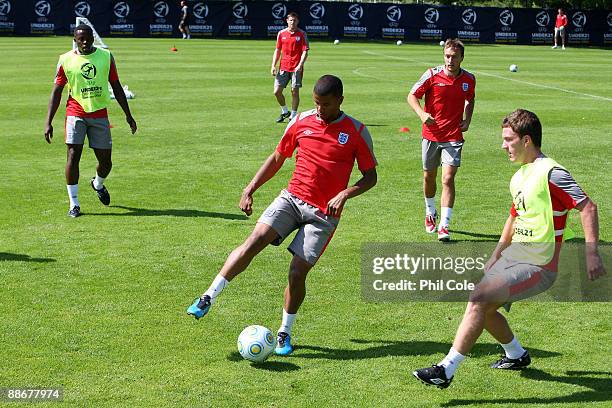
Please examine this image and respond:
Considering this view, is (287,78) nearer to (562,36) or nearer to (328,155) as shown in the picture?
(328,155)

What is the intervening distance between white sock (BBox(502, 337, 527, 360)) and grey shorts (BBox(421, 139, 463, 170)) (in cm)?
441

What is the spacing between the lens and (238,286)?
30.5ft

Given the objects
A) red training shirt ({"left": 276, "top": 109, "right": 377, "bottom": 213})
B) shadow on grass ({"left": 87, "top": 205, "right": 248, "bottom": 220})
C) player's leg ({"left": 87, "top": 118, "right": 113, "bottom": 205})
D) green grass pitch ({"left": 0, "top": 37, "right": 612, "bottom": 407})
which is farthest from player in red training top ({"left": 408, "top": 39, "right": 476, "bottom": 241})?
player's leg ({"left": 87, "top": 118, "right": 113, "bottom": 205})

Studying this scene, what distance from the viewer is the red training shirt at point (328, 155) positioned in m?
7.69

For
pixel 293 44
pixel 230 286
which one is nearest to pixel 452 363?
pixel 230 286

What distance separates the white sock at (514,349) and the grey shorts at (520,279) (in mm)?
674

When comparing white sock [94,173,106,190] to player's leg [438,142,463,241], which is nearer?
player's leg [438,142,463,241]

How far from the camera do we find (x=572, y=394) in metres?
6.77

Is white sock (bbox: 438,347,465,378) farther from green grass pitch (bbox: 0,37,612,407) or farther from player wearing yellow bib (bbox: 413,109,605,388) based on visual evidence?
green grass pitch (bbox: 0,37,612,407)

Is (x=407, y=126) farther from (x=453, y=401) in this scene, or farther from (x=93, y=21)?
(x=93, y=21)

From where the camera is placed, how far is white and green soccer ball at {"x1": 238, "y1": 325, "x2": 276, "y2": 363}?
285 inches

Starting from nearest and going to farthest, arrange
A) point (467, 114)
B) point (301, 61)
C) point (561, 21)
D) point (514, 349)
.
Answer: point (514, 349)
point (467, 114)
point (301, 61)
point (561, 21)

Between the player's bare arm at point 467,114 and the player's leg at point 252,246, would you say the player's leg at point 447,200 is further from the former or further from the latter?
the player's leg at point 252,246

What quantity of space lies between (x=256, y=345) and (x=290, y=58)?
14248 millimetres
